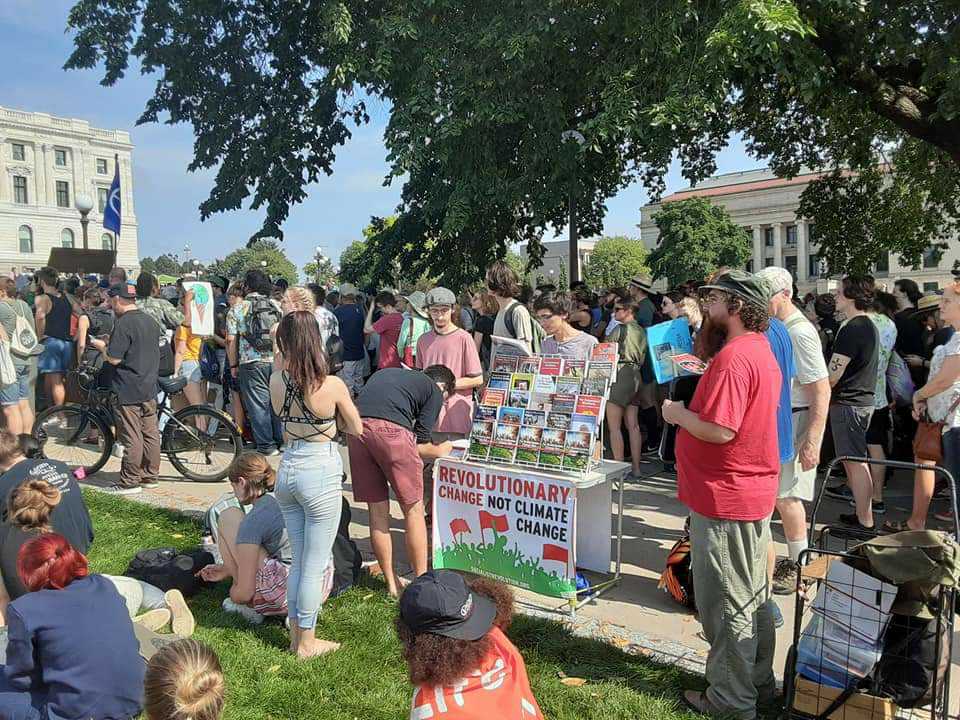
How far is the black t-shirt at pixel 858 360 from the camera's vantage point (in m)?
5.89

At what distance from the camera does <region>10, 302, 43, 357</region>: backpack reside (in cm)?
806

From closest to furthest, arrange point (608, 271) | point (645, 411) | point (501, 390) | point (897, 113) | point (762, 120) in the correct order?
point (501, 390)
point (645, 411)
point (897, 113)
point (762, 120)
point (608, 271)

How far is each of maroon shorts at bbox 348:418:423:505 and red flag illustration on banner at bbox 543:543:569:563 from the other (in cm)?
83

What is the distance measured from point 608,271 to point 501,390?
94.6 metres

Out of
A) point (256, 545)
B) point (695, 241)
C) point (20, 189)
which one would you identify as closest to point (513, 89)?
point (256, 545)

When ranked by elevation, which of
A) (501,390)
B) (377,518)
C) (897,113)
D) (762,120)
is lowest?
(377,518)

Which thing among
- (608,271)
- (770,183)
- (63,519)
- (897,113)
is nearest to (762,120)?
(897,113)

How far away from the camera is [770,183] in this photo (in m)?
98.2

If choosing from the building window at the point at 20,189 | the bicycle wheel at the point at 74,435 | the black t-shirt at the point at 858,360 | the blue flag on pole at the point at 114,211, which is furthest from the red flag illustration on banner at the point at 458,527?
the building window at the point at 20,189

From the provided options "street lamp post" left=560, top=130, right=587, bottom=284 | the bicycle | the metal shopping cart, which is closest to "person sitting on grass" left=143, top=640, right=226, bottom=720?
the metal shopping cart

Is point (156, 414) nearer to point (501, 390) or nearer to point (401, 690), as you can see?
point (501, 390)

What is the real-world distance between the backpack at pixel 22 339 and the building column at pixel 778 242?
9479 cm

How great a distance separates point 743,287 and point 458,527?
100 inches

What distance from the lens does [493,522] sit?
4883mm
